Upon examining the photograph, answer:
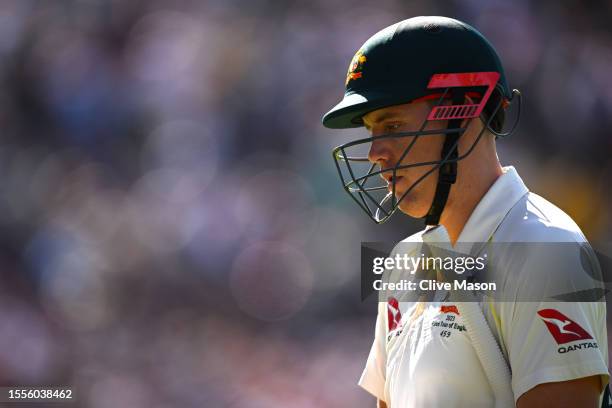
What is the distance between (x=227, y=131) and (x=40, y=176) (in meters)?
1.13

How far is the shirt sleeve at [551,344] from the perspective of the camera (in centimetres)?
126

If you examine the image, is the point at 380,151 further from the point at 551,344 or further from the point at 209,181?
the point at 209,181

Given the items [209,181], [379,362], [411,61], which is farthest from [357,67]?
[209,181]

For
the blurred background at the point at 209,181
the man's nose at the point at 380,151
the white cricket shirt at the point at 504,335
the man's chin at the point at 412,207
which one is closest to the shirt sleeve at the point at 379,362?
the white cricket shirt at the point at 504,335

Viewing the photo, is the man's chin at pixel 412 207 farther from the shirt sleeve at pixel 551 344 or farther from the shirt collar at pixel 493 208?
the shirt sleeve at pixel 551 344

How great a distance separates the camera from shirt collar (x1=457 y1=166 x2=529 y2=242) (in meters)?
1.47

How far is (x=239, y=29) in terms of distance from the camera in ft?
16.1

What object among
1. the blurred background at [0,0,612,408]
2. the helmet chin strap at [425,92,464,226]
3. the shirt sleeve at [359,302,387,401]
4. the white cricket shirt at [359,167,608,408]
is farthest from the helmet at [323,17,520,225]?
the blurred background at [0,0,612,408]

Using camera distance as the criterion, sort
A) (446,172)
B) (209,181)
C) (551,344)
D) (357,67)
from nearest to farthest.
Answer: (551,344) → (446,172) → (357,67) → (209,181)

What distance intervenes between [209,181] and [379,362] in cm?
298

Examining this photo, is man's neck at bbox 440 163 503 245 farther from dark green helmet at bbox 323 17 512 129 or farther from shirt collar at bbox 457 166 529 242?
dark green helmet at bbox 323 17 512 129

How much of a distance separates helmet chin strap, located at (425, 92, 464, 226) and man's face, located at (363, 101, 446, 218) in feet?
0.04

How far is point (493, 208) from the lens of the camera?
1.49m

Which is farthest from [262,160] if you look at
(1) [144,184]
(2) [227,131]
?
(1) [144,184]
